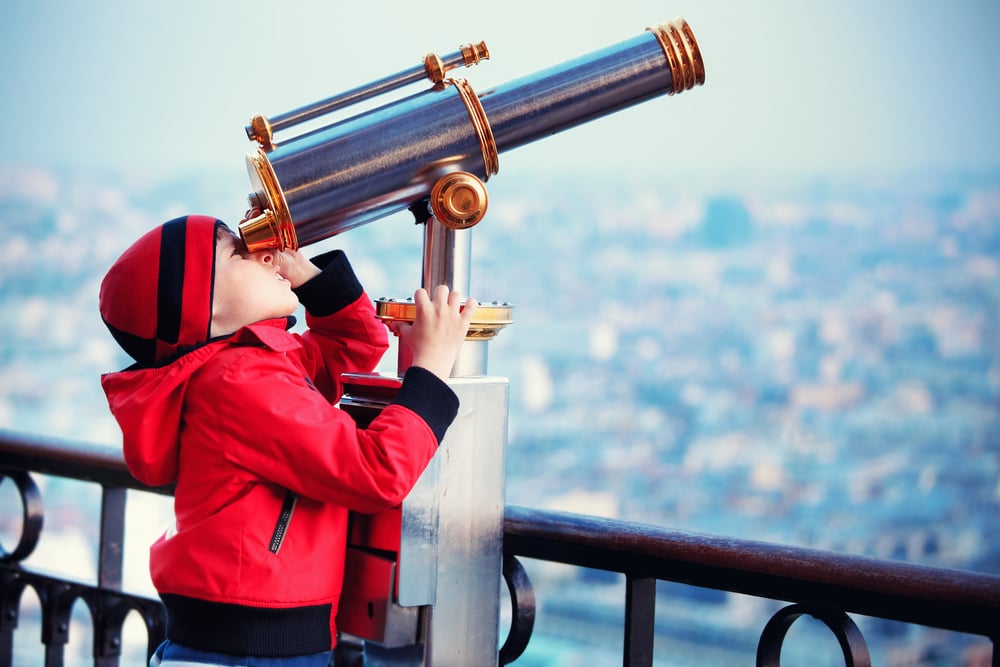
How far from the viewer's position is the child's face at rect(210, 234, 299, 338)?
3.46 feet

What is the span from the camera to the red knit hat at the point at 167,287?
103cm

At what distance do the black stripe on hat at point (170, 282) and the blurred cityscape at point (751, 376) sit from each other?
2755mm

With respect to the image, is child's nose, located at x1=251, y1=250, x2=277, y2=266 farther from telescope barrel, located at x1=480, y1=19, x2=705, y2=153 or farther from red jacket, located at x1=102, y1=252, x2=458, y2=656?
telescope barrel, located at x1=480, y1=19, x2=705, y2=153

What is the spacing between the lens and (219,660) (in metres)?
1.03

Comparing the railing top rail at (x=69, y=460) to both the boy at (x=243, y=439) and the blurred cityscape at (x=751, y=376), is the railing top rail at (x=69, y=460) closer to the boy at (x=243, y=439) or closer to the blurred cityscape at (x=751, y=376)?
the boy at (x=243, y=439)

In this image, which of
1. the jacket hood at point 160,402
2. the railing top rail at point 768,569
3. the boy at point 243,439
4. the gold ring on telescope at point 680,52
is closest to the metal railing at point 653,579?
the railing top rail at point 768,569

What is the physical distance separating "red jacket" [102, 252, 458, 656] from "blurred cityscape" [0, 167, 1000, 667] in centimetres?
276

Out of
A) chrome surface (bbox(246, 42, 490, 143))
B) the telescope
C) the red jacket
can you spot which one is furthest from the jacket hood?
chrome surface (bbox(246, 42, 490, 143))

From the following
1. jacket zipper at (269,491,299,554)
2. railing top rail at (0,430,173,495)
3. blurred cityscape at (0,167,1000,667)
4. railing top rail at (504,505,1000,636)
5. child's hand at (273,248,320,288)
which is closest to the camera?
railing top rail at (504,505,1000,636)

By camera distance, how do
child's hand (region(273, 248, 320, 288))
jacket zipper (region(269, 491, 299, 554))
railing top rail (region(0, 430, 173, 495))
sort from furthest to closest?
railing top rail (region(0, 430, 173, 495))
child's hand (region(273, 248, 320, 288))
jacket zipper (region(269, 491, 299, 554))

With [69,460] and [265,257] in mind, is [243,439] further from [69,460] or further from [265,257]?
[69,460]

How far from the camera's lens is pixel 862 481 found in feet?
25.7

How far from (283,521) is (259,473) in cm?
6

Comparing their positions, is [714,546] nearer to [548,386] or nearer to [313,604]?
[313,604]
